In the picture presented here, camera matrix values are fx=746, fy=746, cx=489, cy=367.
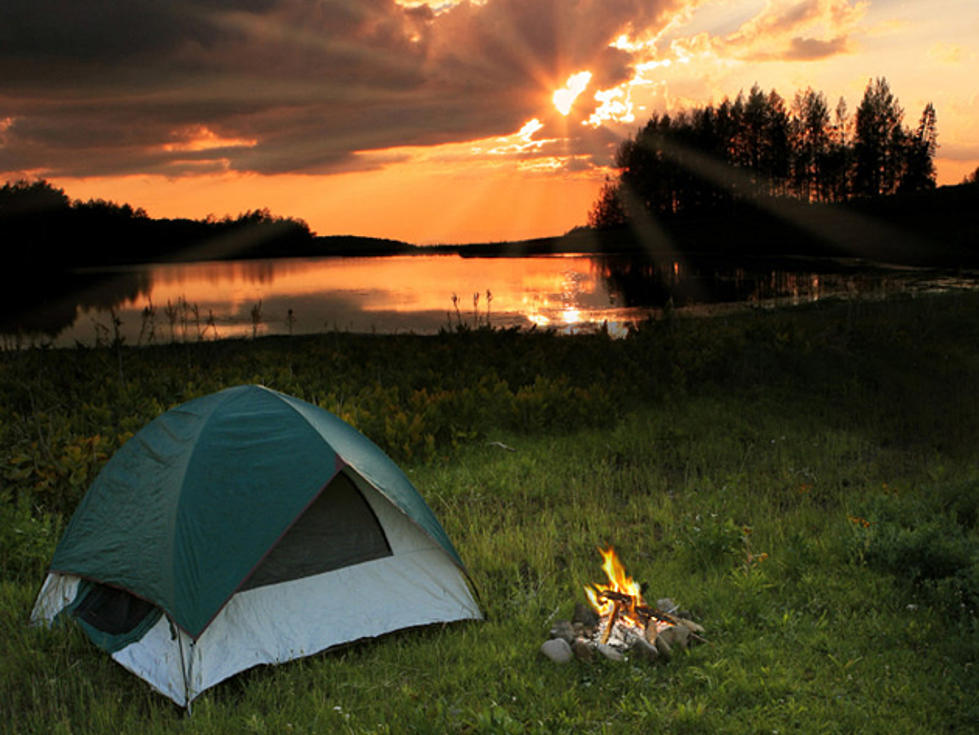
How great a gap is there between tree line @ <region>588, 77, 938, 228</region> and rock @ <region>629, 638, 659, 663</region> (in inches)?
3745

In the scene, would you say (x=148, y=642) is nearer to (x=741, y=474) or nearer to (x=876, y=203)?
(x=741, y=474)

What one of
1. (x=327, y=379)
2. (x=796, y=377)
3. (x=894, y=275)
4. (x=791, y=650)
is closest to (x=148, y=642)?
(x=791, y=650)

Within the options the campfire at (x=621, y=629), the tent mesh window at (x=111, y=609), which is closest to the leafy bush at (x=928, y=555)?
the campfire at (x=621, y=629)

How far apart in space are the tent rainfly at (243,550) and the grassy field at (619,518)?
0.27 m

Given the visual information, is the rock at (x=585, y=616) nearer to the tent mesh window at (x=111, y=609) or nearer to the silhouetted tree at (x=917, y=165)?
the tent mesh window at (x=111, y=609)

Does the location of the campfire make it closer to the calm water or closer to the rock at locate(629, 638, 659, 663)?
the rock at locate(629, 638, 659, 663)

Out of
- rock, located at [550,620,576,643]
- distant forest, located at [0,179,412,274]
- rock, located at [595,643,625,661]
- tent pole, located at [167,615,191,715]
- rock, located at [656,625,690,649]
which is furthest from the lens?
distant forest, located at [0,179,412,274]

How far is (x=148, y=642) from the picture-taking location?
5660 mm

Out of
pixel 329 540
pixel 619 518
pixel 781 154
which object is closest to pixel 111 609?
pixel 329 540

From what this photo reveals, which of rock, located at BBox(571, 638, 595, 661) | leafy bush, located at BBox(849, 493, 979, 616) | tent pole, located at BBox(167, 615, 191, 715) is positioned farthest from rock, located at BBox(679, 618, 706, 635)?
tent pole, located at BBox(167, 615, 191, 715)

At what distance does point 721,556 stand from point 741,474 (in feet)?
10.7

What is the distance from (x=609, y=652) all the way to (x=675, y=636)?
1.88ft

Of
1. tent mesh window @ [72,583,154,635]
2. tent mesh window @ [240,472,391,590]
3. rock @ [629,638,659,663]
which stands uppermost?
tent mesh window @ [240,472,391,590]

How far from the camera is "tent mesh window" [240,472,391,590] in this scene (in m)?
6.20
